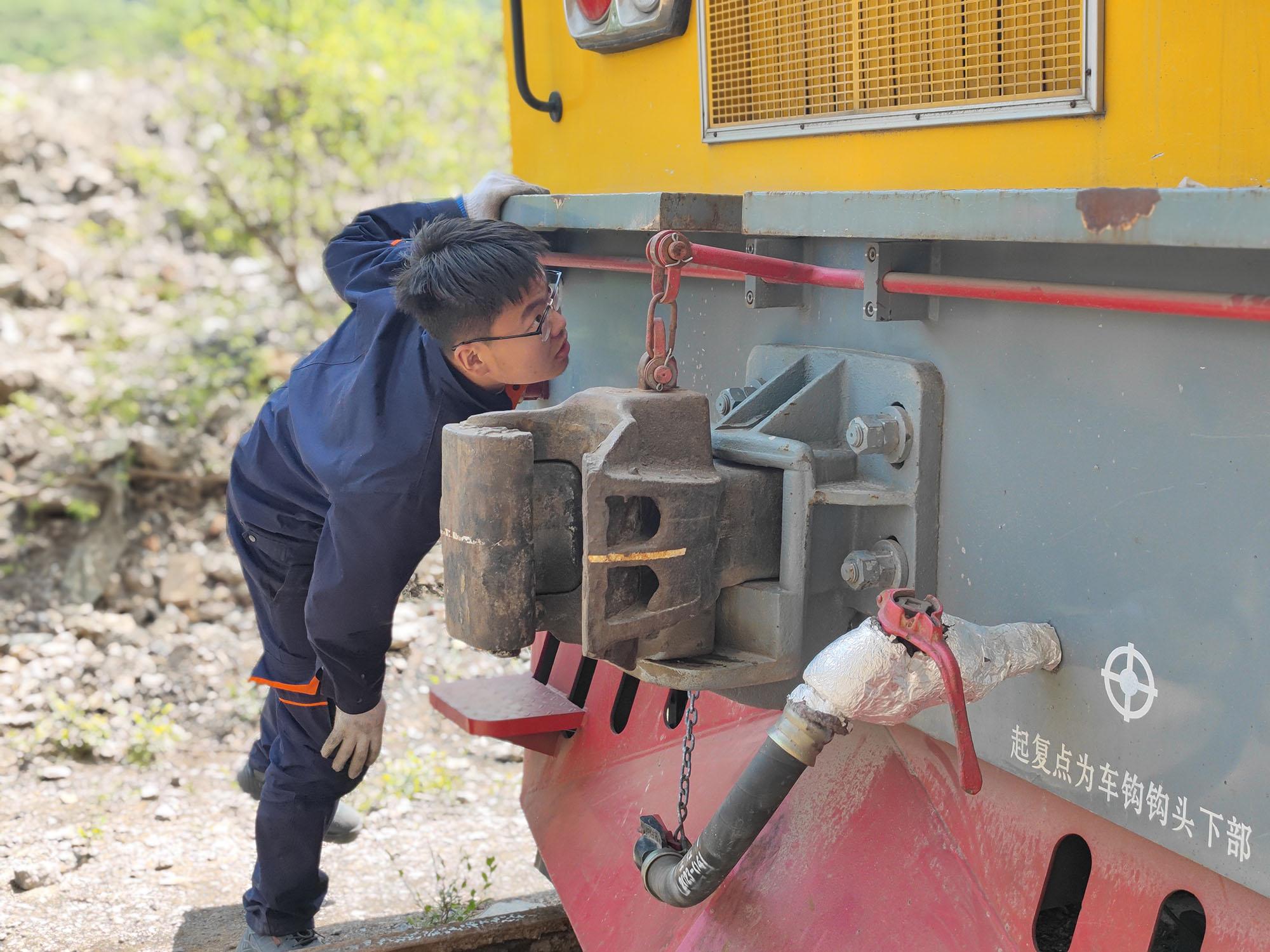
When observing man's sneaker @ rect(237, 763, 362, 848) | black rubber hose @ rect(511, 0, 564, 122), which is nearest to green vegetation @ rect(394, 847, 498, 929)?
man's sneaker @ rect(237, 763, 362, 848)

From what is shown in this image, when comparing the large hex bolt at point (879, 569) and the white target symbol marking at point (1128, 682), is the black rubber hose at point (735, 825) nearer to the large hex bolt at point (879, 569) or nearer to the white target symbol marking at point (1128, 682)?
the large hex bolt at point (879, 569)

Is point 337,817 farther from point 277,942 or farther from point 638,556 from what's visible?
point 638,556

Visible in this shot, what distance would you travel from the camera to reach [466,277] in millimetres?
2168

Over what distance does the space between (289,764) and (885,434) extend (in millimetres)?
1787

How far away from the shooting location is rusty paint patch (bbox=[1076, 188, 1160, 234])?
130 centimetres

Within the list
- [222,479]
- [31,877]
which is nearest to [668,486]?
[31,877]

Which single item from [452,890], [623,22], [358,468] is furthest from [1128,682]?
[452,890]

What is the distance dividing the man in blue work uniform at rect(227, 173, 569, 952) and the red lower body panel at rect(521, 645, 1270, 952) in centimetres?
61

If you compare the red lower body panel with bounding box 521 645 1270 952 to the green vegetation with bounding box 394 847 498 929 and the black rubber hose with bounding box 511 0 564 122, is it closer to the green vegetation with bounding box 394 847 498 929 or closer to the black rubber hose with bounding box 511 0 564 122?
the green vegetation with bounding box 394 847 498 929

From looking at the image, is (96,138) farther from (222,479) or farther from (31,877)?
(31,877)

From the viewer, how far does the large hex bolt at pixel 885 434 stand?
1816 millimetres

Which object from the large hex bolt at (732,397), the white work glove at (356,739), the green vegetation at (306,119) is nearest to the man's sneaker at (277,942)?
the white work glove at (356,739)

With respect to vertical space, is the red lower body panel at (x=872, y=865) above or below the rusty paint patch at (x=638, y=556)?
below

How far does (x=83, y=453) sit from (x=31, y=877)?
8.11 ft
